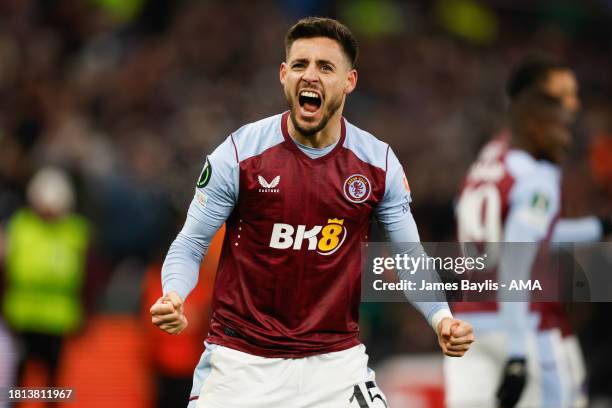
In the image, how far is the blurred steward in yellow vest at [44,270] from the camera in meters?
9.46

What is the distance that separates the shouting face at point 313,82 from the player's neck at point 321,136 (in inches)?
0.9

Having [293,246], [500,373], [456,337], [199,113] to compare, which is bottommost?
[456,337]

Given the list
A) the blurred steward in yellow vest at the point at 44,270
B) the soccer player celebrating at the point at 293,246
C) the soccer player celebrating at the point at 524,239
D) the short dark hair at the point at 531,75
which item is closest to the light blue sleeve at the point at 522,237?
the soccer player celebrating at the point at 524,239

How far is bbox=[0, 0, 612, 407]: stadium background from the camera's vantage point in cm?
966

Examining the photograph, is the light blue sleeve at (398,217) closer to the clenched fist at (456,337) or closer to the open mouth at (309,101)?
the clenched fist at (456,337)

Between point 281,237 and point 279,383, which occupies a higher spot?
point 281,237

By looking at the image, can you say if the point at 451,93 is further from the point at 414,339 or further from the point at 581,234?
the point at 581,234

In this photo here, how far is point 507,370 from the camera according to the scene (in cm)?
634

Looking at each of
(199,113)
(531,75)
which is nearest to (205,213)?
(531,75)

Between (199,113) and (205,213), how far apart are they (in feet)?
24.7

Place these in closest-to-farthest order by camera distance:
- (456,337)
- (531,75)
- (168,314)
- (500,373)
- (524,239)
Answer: (168,314), (456,337), (524,239), (500,373), (531,75)

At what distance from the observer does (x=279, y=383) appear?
4.62m

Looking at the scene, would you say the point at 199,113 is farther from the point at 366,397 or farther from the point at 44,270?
the point at 366,397

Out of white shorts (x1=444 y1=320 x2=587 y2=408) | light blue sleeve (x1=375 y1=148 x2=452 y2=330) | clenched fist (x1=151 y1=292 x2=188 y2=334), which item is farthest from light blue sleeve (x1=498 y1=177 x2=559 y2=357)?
clenched fist (x1=151 y1=292 x2=188 y2=334)
